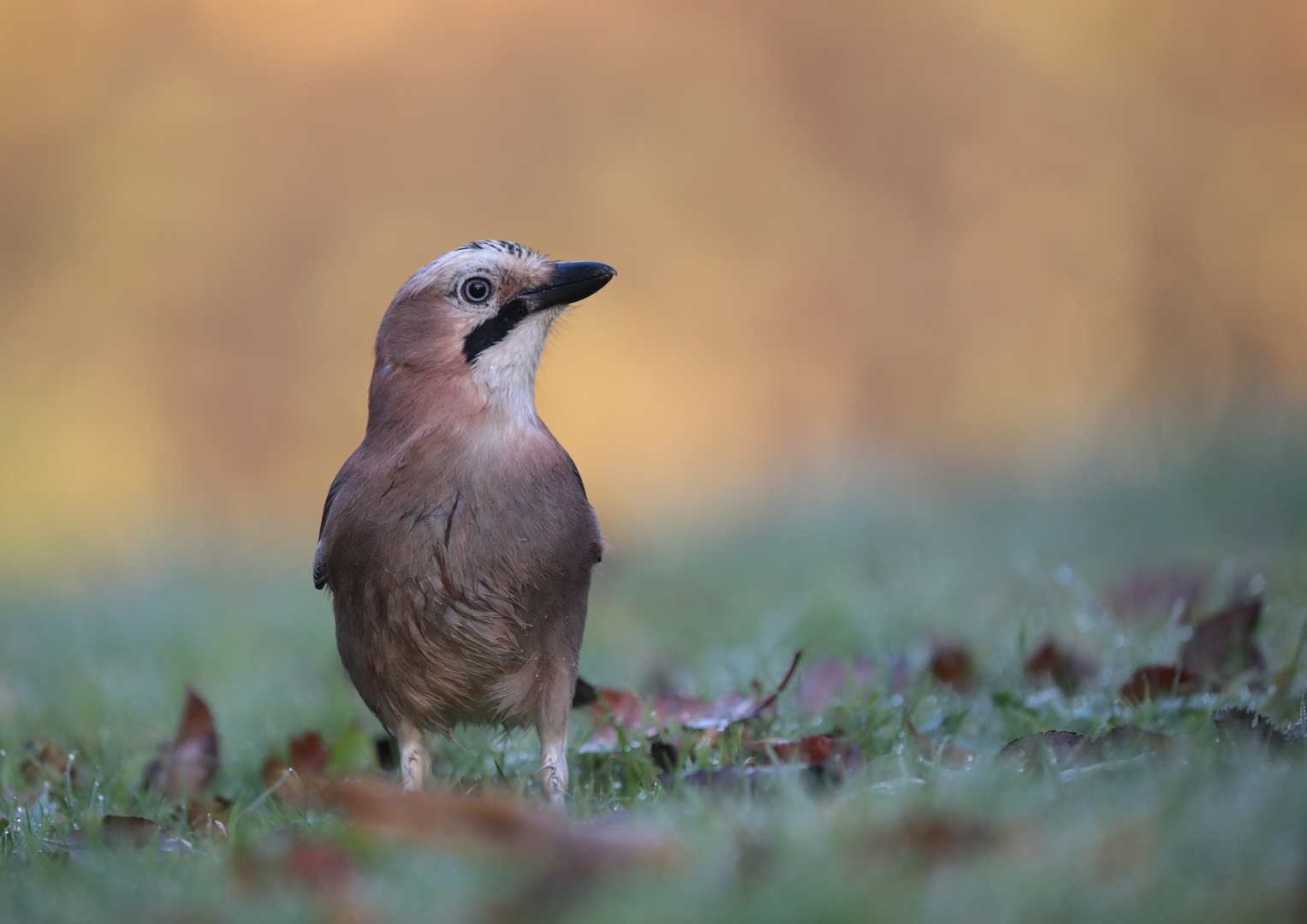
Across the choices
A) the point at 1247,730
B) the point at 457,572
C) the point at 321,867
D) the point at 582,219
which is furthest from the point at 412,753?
the point at 582,219

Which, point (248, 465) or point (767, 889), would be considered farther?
point (248, 465)

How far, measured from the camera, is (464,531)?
2898 millimetres

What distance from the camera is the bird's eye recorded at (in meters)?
3.24

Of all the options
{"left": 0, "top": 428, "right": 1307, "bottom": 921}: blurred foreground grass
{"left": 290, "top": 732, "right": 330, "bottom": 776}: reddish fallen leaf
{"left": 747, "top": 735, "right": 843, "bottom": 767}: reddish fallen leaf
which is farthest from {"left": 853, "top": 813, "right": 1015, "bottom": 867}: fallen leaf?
{"left": 290, "top": 732, "right": 330, "bottom": 776}: reddish fallen leaf

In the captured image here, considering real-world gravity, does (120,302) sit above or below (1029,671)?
above

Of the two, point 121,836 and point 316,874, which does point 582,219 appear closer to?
point 121,836

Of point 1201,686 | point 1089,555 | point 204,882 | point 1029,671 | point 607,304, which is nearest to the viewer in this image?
point 204,882

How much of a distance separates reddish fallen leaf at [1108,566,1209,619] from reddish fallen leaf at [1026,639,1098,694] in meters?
0.64

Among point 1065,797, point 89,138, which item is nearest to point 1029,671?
point 1065,797

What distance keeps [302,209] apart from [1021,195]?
6.83 m

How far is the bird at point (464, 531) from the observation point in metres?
2.90

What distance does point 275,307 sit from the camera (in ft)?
42.2

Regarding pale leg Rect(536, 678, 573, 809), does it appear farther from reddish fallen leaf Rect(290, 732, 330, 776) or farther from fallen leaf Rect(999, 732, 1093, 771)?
fallen leaf Rect(999, 732, 1093, 771)

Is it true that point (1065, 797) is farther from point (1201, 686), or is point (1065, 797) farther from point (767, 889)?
point (1201, 686)
